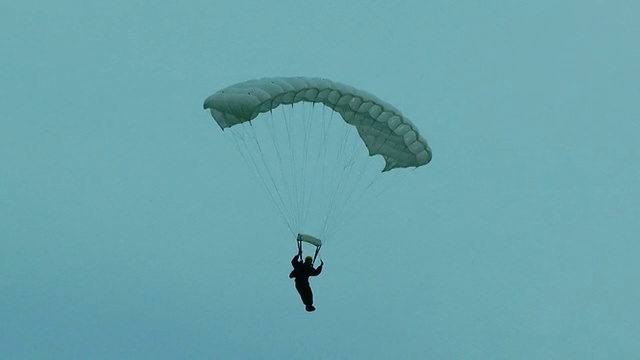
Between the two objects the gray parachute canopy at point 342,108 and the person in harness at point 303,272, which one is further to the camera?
the person in harness at point 303,272

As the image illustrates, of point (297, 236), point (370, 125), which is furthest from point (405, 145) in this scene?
point (297, 236)

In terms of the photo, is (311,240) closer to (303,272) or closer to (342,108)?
(303,272)

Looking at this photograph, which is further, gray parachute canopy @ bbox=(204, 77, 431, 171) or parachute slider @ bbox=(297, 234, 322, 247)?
parachute slider @ bbox=(297, 234, 322, 247)

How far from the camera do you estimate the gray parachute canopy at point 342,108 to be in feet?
101

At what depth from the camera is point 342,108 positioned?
3247cm

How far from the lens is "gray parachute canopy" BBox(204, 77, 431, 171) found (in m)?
30.7

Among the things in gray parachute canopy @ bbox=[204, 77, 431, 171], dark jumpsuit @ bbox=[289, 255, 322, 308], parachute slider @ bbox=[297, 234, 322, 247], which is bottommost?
dark jumpsuit @ bbox=[289, 255, 322, 308]

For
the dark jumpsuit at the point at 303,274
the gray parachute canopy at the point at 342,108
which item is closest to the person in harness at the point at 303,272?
the dark jumpsuit at the point at 303,274

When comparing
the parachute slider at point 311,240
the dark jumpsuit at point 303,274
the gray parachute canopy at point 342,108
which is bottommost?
the dark jumpsuit at point 303,274

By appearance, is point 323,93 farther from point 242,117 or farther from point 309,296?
point 309,296

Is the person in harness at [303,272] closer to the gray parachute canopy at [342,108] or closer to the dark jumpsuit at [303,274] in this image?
the dark jumpsuit at [303,274]

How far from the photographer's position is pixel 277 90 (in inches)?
1219

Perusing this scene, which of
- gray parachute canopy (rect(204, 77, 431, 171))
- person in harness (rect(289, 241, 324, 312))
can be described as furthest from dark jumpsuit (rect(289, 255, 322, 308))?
gray parachute canopy (rect(204, 77, 431, 171))

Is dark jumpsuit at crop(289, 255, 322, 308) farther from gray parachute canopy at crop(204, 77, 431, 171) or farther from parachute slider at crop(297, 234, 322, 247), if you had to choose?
gray parachute canopy at crop(204, 77, 431, 171)
